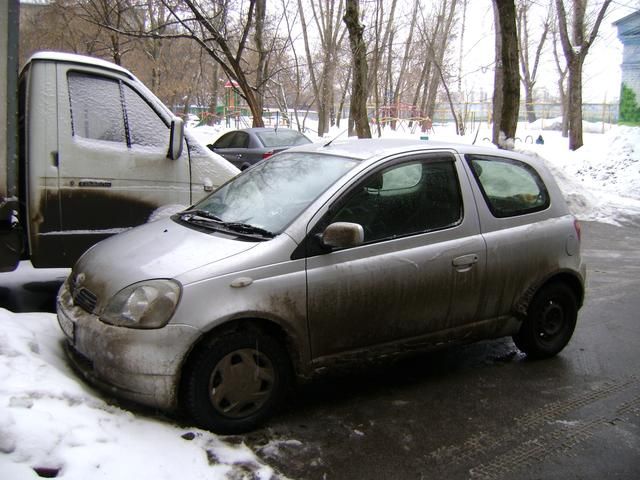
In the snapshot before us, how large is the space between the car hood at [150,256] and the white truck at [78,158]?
136 centimetres

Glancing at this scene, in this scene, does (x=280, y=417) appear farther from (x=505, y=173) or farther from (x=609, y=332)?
(x=609, y=332)

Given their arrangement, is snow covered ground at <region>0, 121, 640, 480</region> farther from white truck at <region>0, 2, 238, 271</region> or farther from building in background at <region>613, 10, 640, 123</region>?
building in background at <region>613, 10, 640, 123</region>

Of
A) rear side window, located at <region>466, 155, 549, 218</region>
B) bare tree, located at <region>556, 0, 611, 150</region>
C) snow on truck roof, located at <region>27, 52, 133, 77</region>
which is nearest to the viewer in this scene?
rear side window, located at <region>466, 155, 549, 218</region>

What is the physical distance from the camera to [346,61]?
36531 mm

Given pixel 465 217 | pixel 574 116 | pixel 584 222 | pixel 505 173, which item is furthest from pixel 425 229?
pixel 574 116

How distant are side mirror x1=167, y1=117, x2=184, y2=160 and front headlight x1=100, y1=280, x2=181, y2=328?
8.20 ft

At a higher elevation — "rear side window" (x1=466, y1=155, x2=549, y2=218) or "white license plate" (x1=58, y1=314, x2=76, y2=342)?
"rear side window" (x1=466, y1=155, x2=549, y2=218)

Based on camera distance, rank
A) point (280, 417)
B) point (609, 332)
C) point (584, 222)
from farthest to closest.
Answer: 1. point (584, 222)
2. point (609, 332)
3. point (280, 417)

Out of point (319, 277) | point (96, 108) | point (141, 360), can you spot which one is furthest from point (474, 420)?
point (96, 108)

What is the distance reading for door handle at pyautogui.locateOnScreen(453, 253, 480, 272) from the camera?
4.01 m

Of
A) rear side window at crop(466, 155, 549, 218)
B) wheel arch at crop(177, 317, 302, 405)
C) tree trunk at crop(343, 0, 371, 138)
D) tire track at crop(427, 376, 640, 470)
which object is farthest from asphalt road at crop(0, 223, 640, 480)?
tree trunk at crop(343, 0, 371, 138)

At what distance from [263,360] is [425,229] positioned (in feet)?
4.56

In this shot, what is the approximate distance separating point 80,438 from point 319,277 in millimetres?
1483

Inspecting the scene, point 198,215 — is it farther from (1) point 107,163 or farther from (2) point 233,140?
(2) point 233,140
